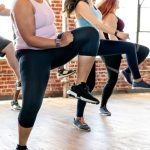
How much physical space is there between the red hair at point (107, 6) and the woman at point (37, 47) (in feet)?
5.47

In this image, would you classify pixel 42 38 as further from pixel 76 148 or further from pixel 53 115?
pixel 53 115

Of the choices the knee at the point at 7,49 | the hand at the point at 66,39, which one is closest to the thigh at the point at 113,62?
the knee at the point at 7,49

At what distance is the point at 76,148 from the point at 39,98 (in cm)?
95

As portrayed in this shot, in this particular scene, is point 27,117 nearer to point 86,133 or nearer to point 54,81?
point 86,133

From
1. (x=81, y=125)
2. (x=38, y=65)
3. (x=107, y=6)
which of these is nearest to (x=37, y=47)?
(x=38, y=65)

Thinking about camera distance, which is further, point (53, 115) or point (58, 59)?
point (53, 115)

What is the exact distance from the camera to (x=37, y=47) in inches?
112

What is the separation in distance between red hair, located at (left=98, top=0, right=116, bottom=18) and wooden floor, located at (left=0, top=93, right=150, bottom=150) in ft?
Answer: 4.27

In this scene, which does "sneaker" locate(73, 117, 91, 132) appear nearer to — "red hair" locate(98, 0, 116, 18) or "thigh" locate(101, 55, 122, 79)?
"thigh" locate(101, 55, 122, 79)

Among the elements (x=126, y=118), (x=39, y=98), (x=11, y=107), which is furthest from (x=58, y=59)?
(x=11, y=107)

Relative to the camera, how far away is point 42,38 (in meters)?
2.84

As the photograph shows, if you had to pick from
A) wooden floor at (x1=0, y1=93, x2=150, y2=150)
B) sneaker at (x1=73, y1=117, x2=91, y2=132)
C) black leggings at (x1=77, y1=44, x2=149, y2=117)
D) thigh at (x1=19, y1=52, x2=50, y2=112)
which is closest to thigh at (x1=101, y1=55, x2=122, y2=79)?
black leggings at (x1=77, y1=44, x2=149, y2=117)

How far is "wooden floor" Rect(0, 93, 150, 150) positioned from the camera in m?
3.74

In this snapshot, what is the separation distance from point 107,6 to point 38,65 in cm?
206
